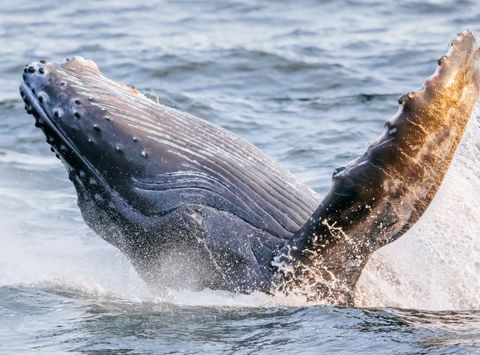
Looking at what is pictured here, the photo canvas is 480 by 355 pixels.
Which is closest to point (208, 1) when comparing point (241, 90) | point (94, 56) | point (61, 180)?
point (94, 56)

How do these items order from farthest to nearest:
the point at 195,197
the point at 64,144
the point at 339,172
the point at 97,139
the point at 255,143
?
the point at 255,143, the point at 64,144, the point at 97,139, the point at 195,197, the point at 339,172

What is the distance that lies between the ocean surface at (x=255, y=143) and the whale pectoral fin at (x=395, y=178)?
643 millimetres

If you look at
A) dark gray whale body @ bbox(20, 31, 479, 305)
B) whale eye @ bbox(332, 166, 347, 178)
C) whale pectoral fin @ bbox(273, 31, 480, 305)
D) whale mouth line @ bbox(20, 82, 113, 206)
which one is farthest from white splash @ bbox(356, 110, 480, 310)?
whale mouth line @ bbox(20, 82, 113, 206)

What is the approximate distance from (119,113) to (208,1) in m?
20.0

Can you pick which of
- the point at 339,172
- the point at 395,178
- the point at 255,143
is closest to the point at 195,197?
the point at 339,172

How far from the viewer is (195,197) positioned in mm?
10523

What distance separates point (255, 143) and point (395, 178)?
9637mm

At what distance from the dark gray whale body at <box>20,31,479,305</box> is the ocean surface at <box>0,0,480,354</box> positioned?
1.06 feet

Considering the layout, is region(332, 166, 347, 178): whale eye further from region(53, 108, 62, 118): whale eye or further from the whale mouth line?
region(53, 108, 62, 118): whale eye

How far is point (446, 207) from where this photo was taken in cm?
1127

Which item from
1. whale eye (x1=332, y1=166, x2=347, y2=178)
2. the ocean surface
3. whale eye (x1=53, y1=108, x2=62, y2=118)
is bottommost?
the ocean surface

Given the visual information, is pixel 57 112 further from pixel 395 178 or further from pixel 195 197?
pixel 395 178

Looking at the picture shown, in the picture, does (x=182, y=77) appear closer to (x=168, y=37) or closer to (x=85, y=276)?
(x=168, y=37)

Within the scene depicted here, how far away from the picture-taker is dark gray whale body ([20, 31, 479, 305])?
386 inches
